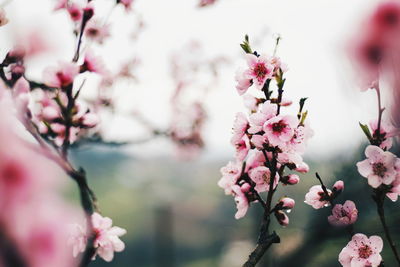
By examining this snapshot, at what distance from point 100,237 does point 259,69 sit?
54 centimetres

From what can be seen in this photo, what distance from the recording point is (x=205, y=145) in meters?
3.54

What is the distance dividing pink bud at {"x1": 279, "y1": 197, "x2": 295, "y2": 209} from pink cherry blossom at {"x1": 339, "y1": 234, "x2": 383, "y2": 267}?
0.50 ft

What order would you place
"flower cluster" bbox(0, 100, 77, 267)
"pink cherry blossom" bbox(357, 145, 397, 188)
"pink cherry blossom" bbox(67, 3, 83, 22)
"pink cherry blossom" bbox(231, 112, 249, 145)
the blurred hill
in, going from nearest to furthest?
"flower cluster" bbox(0, 100, 77, 267), "pink cherry blossom" bbox(357, 145, 397, 188), "pink cherry blossom" bbox(231, 112, 249, 145), "pink cherry blossom" bbox(67, 3, 83, 22), the blurred hill

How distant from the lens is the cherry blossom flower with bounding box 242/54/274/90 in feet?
3.18

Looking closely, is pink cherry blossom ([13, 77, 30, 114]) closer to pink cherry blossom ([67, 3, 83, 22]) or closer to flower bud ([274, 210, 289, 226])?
pink cherry blossom ([67, 3, 83, 22])

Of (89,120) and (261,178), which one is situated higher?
(89,120)

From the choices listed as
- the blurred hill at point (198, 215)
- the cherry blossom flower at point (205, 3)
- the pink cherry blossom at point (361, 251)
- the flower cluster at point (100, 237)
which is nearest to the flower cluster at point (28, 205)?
the flower cluster at point (100, 237)

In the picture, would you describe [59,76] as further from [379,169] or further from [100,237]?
[379,169]

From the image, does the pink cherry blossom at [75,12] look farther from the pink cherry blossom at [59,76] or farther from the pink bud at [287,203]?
the pink bud at [287,203]

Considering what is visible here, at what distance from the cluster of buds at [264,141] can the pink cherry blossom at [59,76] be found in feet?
1.25

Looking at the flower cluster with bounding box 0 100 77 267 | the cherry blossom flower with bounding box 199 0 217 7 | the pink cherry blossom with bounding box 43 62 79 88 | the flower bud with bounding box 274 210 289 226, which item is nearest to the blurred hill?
the flower bud with bounding box 274 210 289 226

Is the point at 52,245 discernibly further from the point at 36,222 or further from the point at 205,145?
the point at 205,145

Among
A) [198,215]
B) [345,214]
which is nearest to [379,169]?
[345,214]

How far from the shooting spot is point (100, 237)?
103cm
